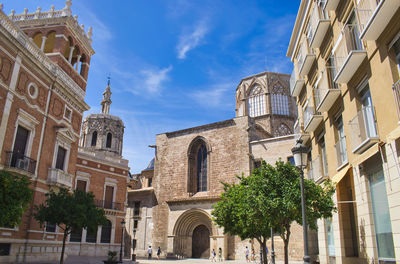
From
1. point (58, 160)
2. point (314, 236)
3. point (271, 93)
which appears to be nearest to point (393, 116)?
point (314, 236)

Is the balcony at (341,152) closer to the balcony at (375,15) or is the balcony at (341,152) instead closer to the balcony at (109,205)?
the balcony at (375,15)

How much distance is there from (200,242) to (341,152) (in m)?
22.2

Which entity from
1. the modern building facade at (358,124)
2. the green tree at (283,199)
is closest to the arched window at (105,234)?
the green tree at (283,199)

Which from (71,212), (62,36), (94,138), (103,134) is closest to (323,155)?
(71,212)

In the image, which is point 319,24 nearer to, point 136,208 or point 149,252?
point 149,252

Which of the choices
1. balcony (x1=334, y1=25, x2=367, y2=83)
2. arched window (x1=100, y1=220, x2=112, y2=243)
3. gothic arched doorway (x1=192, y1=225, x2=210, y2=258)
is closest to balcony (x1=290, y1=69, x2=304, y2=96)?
balcony (x1=334, y1=25, x2=367, y2=83)

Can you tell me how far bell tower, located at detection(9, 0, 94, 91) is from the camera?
21.1 metres

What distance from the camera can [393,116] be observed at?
24.1ft

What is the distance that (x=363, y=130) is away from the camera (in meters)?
8.66

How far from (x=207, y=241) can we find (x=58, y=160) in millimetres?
15881

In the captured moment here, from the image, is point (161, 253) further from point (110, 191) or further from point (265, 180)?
point (265, 180)

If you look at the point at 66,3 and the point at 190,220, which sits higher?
the point at 66,3

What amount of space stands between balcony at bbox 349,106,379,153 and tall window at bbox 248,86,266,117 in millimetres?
32552

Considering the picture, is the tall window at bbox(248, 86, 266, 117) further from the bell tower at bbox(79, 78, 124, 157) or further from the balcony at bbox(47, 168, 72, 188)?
the balcony at bbox(47, 168, 72, 188)
